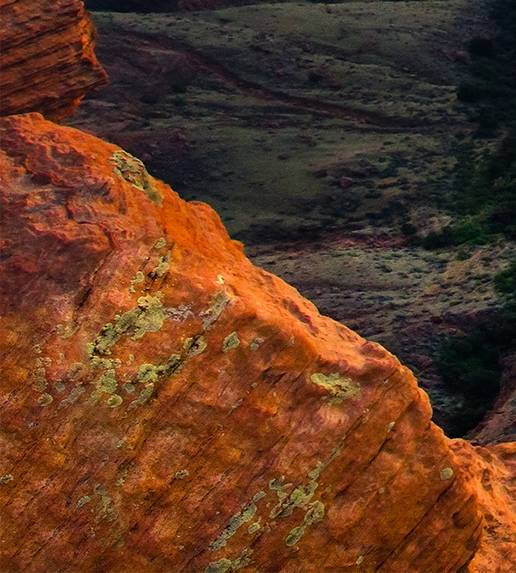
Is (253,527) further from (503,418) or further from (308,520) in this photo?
(503,418)

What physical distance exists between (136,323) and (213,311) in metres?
1.11

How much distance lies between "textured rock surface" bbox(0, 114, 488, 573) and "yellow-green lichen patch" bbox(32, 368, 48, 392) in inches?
0.8

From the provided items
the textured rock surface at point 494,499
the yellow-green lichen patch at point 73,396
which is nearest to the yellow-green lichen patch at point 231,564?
the yellow-green lichen patch at point 73,396

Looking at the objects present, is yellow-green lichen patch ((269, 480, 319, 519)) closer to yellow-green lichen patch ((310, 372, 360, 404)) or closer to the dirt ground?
yellow-green lichen patch ((310, 372, 360, 404))

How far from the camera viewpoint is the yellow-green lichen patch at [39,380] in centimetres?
1103

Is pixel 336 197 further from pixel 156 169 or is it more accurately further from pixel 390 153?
pixel 156 169

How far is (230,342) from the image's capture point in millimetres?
12008

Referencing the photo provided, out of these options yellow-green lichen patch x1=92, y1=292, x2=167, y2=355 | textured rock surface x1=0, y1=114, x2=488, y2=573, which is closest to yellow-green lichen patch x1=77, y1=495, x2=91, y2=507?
textured rock surface x1=0, y1=114, x2=488, y2=573

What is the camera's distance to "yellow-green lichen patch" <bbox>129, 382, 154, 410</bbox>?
11.5m

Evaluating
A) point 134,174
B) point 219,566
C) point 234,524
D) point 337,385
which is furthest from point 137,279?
point 219,566

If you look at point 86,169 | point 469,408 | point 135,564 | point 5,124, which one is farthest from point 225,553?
point 469,408

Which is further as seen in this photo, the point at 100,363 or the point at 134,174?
the point at 134,174

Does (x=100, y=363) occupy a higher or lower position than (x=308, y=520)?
higher

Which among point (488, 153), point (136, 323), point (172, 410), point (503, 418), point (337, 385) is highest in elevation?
point (136, 323)
